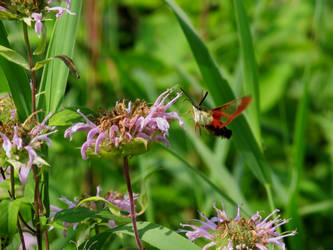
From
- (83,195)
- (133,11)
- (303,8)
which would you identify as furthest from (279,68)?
(83,195)

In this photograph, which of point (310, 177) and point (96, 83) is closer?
point (96, 83)

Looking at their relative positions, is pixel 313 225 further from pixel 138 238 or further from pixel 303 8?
pixel 138 238

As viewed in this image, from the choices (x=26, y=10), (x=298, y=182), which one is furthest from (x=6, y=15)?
(x=298, y=182)

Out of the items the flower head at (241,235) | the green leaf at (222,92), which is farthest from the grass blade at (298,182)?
the flower head at (241,235)

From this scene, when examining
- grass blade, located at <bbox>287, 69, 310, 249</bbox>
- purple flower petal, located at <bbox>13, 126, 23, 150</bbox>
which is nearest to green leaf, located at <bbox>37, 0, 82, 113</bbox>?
purple flower petal, located at <bbox>13, 126, 23, 150</bbox>

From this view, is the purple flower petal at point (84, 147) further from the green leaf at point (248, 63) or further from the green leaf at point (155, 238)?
the green leaf at point (248, 63)

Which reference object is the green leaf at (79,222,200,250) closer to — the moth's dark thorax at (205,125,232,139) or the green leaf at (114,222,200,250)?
the green leaf at (114,222,200,250)
